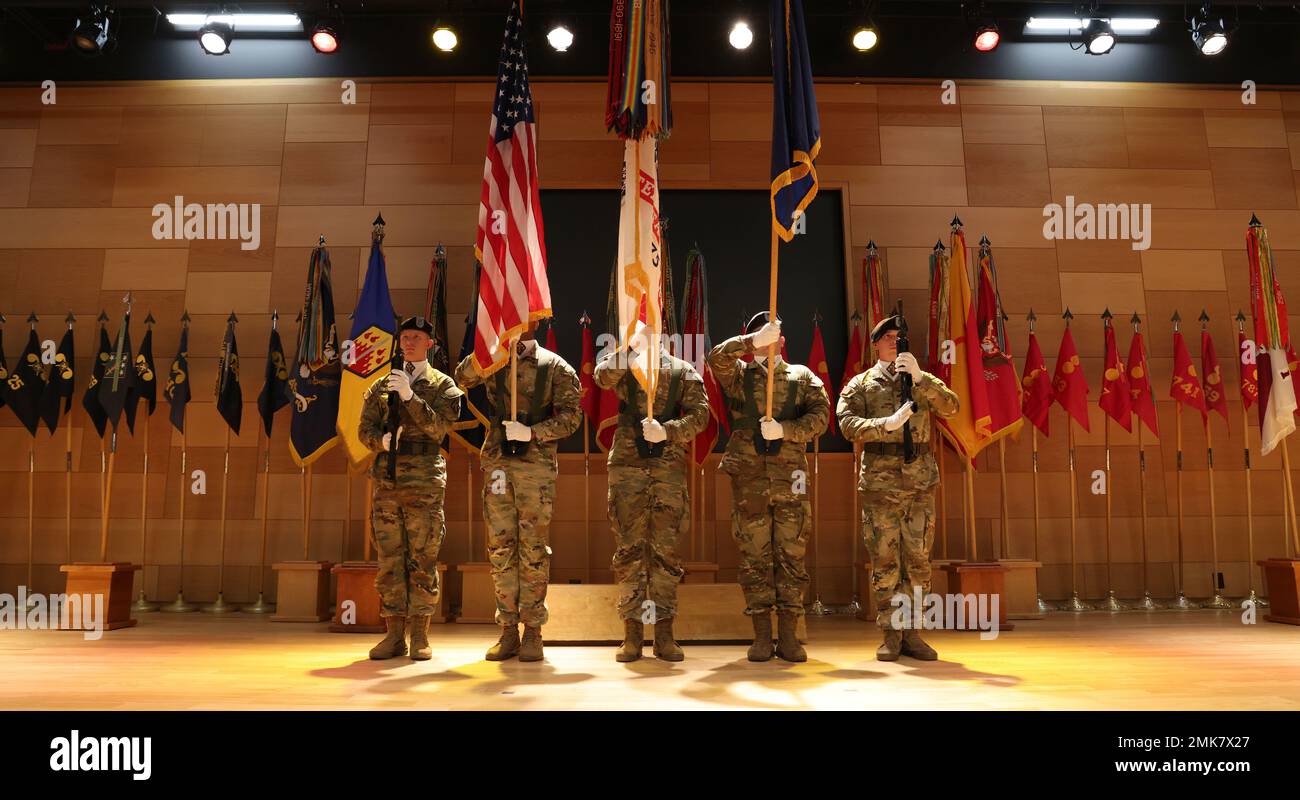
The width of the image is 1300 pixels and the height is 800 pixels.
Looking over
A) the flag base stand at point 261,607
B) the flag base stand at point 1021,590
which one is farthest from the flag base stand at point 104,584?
the flag base stand at point 1021,590

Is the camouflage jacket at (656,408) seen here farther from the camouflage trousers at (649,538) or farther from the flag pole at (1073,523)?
the flag pole at (1073,523)

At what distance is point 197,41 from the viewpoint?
775 cm

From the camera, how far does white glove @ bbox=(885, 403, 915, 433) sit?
4359 millimetres

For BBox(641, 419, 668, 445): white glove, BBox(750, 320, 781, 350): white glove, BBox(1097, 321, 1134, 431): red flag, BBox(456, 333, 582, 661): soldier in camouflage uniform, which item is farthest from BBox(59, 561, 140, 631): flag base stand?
BBox(1097, 321, 1134, 431): red flag

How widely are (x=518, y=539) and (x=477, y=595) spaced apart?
2089 mm

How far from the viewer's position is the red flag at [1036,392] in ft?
22.2

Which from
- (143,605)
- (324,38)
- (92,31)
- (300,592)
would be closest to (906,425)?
(300,592)

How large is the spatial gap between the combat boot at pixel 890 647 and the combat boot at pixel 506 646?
6.43 ft

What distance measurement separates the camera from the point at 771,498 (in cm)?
439

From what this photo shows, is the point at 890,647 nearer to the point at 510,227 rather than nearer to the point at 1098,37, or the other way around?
the point at 510,227

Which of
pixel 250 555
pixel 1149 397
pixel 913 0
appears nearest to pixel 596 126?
pixel 913 0
